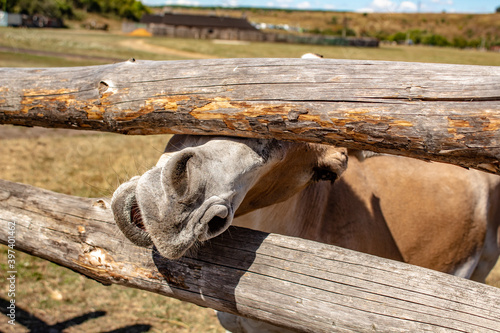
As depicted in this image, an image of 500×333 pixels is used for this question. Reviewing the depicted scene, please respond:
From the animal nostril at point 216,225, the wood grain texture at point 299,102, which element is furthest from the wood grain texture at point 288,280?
the wood grain texture at point 299,102

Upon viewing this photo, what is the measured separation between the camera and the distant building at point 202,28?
54.9 metres

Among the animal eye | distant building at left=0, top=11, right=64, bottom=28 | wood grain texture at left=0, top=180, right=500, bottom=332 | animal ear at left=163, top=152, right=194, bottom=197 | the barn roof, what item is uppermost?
the barn roof

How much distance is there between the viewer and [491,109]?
1.34 m

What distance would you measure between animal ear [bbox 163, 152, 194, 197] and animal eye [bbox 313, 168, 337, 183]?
38.7 inches

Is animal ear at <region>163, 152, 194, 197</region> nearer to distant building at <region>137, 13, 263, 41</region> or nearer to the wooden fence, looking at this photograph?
the wooden fence

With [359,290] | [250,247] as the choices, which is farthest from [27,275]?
[359,290]

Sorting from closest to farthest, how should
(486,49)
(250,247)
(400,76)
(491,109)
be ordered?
(491,109), (400,76), (250,247), (486,49)

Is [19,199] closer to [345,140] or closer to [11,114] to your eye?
[11,114]

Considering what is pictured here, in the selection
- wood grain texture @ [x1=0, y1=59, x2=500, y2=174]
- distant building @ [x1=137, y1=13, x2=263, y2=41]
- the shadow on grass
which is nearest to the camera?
wood grain texture @ [x1=0, y1=59, x2=500, y2=174]

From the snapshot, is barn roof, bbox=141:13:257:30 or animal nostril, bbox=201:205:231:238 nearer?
animal nostril, bbox=201:205:231:238

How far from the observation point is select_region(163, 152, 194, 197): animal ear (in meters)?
1.42

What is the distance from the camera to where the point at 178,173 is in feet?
4.74

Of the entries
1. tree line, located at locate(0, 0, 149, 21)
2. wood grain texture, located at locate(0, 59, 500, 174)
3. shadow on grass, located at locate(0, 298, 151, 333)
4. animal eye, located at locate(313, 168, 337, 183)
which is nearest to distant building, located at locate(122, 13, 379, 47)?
tree line, located at locate(0, 0, 149, 21)

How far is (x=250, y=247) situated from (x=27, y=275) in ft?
11.7
